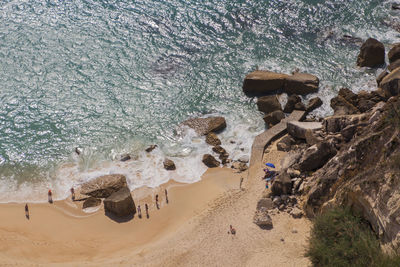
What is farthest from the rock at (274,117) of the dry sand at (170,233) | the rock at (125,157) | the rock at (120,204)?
the rock at (120,204)

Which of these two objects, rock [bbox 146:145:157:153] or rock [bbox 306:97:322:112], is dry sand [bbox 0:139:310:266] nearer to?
rock [bbox 146:145:157:153]

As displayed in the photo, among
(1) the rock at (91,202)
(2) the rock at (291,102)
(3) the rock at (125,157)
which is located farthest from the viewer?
(2) the rock at (291,102)

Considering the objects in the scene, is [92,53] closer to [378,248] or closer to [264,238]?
[264,238]

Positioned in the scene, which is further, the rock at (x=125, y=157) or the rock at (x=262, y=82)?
the rock at (x=262, y=82)

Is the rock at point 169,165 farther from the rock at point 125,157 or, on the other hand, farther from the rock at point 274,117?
the rock at point 274,117

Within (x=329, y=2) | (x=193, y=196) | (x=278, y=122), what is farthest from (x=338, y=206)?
(x=329, y=2)
